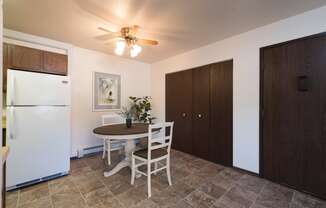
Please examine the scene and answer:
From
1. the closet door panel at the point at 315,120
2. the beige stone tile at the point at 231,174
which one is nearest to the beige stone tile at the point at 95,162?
the beige stone tile at the point at 231,174

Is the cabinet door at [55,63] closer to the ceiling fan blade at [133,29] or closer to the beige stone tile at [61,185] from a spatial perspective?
the ceiling fan blade at [133,29]

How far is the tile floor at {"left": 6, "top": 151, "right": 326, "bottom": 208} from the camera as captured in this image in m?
1.77

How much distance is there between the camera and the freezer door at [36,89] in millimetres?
1960

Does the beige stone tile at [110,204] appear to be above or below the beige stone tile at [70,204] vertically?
below

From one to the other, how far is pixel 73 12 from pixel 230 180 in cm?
330

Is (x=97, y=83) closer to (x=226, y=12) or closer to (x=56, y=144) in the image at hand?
(x=56, y=144)

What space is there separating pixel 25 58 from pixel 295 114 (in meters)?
3.87

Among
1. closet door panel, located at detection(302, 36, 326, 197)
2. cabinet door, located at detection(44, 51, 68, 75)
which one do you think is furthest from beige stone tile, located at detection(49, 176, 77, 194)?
closet door panel, located at detection(302, 36, 326, 197)

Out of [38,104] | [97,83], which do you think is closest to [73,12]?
[38,104]

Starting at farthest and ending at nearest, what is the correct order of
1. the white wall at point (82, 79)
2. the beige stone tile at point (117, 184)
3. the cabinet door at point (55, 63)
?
the white wall at point (82, 79), the cabinet door at point (55, 63), the beige stone tile at point (117, 184)

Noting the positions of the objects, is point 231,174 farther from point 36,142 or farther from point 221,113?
point 36,142

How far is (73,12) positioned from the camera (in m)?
2.02

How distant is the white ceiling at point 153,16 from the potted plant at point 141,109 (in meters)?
1.92

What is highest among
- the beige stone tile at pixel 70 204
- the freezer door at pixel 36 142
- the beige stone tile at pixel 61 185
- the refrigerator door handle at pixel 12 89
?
the refrigerator door handle at pixel 12 89
